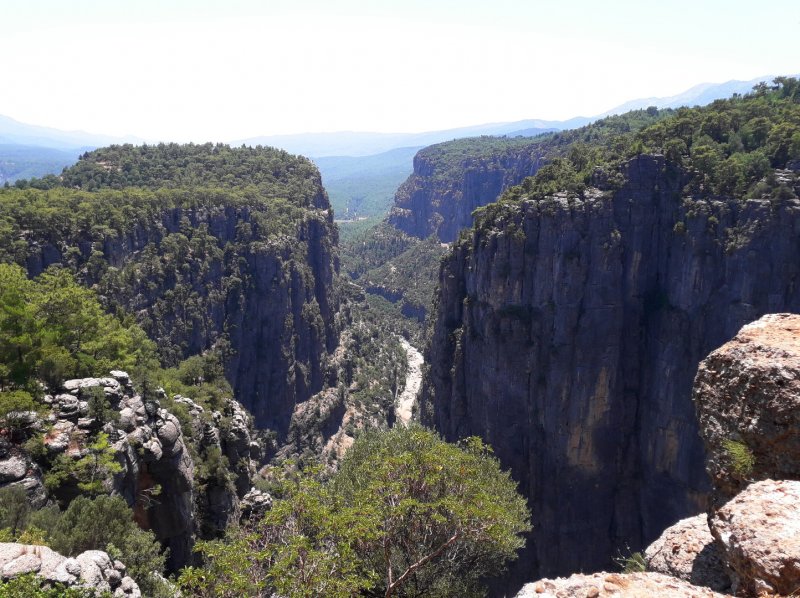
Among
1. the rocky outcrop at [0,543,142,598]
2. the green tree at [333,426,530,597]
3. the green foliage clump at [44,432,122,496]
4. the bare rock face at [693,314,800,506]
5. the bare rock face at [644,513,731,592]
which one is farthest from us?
the green foliage clump at [44,432,122,496]

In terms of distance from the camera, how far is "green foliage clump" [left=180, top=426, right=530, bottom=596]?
1414 centimetres

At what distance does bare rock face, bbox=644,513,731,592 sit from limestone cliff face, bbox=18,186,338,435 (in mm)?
58219

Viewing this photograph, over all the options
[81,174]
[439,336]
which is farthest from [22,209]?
[439,336]

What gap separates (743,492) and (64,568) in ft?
46.6

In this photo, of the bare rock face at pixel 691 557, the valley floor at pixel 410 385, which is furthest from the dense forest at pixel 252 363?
the bare rock face at pixel 691 557

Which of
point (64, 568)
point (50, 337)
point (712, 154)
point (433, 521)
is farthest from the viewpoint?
point (712, 154)

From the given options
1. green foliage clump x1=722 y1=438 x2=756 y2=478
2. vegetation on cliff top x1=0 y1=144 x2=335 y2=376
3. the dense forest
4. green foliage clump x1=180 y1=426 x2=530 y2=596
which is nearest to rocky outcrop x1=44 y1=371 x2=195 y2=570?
the dense forest

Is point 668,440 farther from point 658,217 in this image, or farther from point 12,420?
point 12,420

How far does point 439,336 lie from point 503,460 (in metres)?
16.6

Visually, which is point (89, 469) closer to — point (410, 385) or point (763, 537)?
point (763, 537)

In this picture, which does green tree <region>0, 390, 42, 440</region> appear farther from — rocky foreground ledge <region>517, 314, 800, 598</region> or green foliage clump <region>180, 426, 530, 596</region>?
rocky foreground ledge <region>517, 314, 800, 598</region>

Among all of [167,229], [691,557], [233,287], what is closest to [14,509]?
[691,557]

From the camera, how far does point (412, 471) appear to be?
19672 mm

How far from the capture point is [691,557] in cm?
1129
